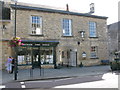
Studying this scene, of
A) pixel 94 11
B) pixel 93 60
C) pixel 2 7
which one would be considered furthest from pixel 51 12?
pixel 93 60

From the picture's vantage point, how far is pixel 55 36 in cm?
1708

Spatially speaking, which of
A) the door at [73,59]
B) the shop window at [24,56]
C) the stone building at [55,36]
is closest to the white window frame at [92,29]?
the stone building at [55,36]

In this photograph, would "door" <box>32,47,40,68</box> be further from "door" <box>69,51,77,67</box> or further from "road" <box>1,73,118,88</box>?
"road" <box>1,73,118,88</box>

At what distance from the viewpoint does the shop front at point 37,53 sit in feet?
50.3

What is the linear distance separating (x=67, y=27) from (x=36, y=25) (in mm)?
4175

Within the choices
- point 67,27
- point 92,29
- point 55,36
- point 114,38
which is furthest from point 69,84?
point 114,38

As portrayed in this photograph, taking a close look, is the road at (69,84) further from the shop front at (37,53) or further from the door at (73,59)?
the door at (73,59)

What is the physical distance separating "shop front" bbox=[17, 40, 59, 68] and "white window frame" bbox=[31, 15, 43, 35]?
1.42 m

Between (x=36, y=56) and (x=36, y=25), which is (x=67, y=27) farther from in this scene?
(x=36, y=56)

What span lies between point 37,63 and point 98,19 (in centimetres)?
1114

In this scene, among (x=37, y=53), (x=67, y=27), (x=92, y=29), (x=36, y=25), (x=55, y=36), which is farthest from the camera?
(x=92, y=29)

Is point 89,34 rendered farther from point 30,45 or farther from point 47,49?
point 30,45

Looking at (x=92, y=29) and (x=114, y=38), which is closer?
(x=92, y=29)

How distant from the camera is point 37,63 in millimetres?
16094
